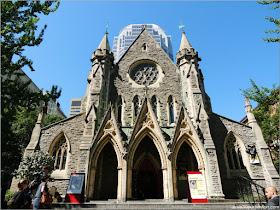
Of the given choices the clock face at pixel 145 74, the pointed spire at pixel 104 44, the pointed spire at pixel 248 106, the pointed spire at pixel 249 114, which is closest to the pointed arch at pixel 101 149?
the clock face at pixel 145 74

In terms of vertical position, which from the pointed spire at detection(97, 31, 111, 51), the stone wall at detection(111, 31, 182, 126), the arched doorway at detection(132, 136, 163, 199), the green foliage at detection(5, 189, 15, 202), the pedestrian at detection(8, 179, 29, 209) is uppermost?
the pointed spire at detection(97, 31, 111, 51)

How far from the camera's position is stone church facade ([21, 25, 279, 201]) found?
11383 mm

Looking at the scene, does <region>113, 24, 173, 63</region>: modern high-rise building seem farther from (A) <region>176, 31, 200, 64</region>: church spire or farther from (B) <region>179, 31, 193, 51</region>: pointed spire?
(A) <region>176, 31, 200, 64</region>: church spire

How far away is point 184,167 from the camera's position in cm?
1327

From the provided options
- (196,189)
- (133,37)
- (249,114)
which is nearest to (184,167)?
(196,189)

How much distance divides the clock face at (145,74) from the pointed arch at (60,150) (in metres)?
7.98

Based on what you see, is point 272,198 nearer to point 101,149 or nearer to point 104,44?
point 101,149

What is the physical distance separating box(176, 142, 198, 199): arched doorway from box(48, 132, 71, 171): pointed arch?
812 centimetres

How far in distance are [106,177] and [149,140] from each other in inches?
163

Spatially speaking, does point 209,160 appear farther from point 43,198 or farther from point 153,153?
point 43,198

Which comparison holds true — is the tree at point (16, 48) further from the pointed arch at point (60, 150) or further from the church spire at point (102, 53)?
the church spire at point (102, 53)

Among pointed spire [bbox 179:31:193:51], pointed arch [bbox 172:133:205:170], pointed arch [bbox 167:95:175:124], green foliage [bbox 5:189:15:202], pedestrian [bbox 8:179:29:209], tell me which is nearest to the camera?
pedestrian [bbox 8:179:29:209]

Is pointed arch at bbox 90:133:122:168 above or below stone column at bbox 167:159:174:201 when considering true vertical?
above

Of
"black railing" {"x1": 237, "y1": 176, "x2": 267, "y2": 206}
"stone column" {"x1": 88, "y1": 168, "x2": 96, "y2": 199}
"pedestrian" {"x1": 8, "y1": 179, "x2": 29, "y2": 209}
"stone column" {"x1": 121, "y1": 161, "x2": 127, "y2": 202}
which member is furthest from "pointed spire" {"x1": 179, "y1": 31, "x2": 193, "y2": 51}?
"pedestrian" {"x1": 8, "y1": 179, "x2": 29, "y2": 209}
